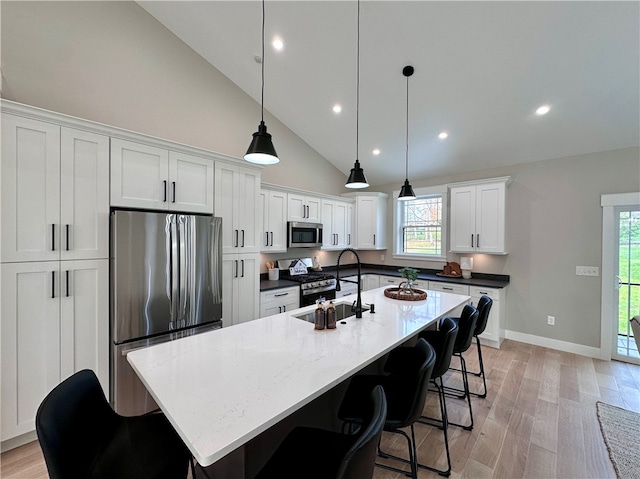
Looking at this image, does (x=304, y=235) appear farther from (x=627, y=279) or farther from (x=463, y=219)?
(x=627, y=279)

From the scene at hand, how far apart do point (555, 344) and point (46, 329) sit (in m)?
5.76

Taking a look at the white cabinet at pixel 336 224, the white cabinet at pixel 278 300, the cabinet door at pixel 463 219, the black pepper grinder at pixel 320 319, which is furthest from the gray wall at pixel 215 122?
the black pepper grinder at pixel 320 319

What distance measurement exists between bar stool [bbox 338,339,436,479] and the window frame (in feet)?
10.8

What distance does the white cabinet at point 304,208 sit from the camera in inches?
170

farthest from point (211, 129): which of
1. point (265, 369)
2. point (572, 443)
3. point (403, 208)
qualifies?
point (572, 443)

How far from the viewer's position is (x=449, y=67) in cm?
295

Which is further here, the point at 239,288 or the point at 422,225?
the point at 422,225

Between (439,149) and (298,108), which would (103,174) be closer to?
(298,108)

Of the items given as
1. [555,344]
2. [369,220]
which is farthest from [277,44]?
[555,344]

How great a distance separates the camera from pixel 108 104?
282 centimetres

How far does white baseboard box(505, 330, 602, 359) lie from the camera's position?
3653 millimetres

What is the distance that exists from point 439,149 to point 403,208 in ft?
4.69

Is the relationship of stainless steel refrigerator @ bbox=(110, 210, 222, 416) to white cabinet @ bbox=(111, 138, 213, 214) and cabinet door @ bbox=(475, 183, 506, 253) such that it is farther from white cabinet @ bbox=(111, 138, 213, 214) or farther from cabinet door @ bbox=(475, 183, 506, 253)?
cabinet door @ bbox=(475, 183, 506, 253)

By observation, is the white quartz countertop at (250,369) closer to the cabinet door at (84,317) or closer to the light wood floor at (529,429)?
the light wood floor at (529,429)
